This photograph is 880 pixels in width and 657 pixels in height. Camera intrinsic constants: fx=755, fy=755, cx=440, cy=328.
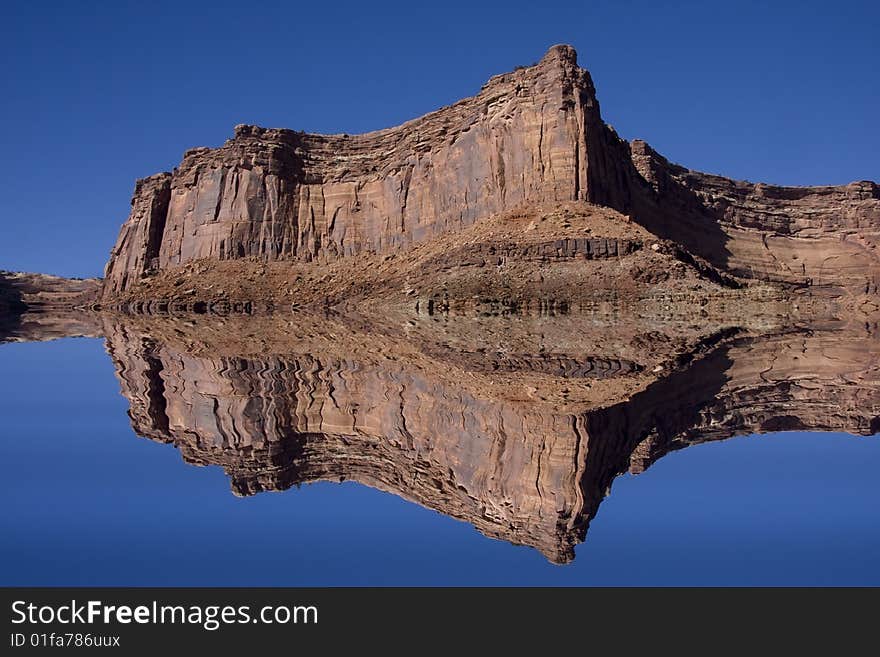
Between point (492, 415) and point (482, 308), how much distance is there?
93.2ft

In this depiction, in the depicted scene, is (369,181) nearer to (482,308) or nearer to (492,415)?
(482,308)

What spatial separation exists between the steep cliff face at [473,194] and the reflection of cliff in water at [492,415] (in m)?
29.7

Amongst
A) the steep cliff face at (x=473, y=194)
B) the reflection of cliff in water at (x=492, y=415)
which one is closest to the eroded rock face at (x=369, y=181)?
the steep cliff face at (x=473, y=194)

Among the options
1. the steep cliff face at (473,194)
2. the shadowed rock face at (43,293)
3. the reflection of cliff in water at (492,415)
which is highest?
the steep cliff face at (473,194)

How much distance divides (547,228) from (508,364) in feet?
87.4

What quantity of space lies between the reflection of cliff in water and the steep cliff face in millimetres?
29704

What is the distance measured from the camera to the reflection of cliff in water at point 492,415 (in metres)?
8.78

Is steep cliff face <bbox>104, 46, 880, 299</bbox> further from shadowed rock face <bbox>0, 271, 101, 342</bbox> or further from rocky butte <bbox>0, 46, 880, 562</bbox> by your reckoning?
shadowed rock face <bbox>0, 271, 101, 342</bbox>

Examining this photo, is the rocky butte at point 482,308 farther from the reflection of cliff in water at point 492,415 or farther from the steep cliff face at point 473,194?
the steep cliff face at point 473,194

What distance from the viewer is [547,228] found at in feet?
134

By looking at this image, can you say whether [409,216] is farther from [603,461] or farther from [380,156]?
[603,461]

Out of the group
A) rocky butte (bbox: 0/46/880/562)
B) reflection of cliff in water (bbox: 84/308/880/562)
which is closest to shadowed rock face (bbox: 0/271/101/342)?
rocky butte (bbox: 0/46/880/562)

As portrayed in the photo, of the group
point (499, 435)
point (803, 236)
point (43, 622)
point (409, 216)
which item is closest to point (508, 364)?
point (499, 435)

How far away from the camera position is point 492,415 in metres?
10.6
